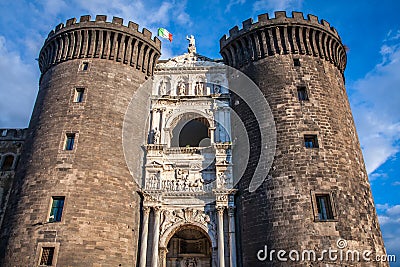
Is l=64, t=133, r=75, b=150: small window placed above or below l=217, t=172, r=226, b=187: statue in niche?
above

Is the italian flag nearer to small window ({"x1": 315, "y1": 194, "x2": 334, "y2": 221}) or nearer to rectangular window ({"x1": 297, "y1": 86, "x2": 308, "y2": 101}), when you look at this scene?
rectangular window ({"x1": 297, "y1": 86, "x2": 308, "y2": 101})

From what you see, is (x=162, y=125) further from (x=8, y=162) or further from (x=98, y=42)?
(x=8, y=162)

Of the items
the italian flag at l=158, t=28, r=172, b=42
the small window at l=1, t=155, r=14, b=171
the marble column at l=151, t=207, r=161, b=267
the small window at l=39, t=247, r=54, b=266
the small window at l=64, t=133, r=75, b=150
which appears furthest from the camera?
the italian flag at l=158, t=28, r=172, b=42

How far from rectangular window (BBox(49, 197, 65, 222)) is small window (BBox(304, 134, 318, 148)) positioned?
11.8m

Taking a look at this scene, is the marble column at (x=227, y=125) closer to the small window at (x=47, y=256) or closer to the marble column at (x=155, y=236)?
the marble column at (x=155, y=236)

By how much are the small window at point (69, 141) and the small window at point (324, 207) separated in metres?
12.0

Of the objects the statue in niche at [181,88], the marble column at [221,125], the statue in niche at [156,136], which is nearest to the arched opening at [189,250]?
the statue in niche at [156,136]

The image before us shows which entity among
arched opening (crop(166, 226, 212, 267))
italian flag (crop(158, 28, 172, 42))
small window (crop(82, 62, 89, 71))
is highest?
italian flag (crop(158, 28, 172, 42))

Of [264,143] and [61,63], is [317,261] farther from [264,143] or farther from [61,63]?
[61,63]

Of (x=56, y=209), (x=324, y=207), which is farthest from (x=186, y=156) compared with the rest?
(x=324, y=207)

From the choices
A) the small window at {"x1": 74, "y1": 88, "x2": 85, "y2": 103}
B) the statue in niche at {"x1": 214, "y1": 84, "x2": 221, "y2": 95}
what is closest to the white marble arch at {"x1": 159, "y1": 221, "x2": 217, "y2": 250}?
the statue in niche at {"x1": 214, "y1": 84, "x2": 221, "y2": 95}

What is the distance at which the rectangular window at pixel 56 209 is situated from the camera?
16.0m

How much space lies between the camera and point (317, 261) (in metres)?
14.5

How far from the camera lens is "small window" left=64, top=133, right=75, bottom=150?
58.5ft
